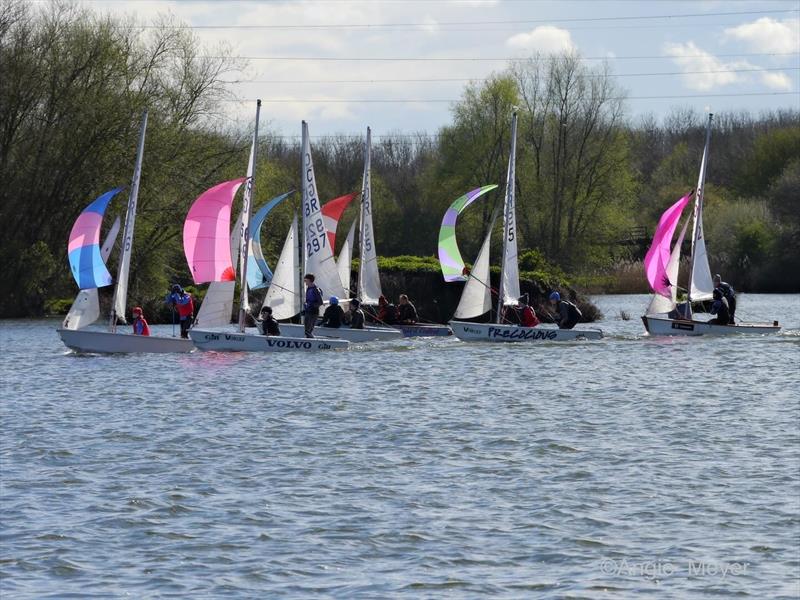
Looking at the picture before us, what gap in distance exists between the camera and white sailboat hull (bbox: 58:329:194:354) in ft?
94.7

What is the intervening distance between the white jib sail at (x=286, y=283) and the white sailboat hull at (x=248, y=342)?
1782mm

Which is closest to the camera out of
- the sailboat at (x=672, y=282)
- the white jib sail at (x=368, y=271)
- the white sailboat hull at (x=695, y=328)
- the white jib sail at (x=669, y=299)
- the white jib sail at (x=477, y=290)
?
the white jib sail at (x=477, y=290)

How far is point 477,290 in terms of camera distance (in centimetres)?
3291

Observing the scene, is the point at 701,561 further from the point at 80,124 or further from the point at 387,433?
the point at 80,124

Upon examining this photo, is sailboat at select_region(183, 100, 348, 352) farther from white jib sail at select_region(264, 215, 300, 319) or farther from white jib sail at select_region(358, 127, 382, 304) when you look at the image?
white jib sail at select_region(358, 127, 382, 304)

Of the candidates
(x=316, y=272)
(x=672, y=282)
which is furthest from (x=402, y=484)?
(x=672, y=282)

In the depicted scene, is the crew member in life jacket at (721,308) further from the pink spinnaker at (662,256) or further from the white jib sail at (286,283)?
the white jib sail at (286,283)

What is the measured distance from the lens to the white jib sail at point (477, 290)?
107 feet

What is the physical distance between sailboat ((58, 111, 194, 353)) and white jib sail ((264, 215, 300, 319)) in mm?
2893

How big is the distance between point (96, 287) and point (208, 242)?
2479 millimetres

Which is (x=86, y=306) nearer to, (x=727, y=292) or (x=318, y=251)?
(x=318, y=251)

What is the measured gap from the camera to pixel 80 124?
4872 centimetres

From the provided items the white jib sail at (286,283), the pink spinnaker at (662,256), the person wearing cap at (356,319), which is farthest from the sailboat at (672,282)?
the white jib sail at (286,283)

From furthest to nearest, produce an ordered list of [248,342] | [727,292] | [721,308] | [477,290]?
[727,292]
[721,308]
[477,290]
[248,342]
